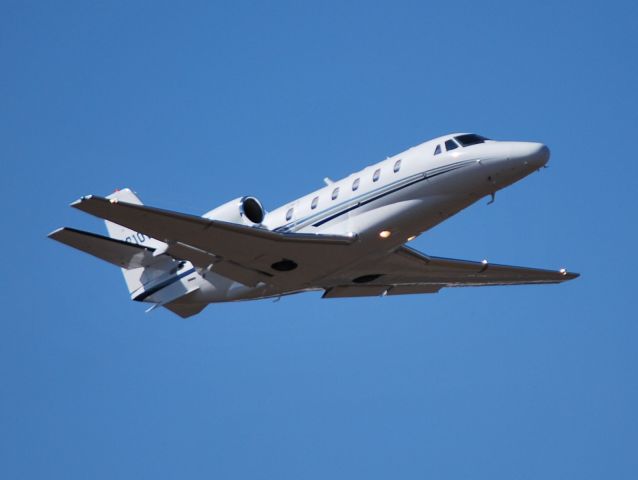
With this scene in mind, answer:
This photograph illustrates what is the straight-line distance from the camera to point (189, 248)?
65.6ft

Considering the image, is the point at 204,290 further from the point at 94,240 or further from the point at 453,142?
the point at 453,142

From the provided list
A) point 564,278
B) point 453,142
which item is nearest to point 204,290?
point 453,142

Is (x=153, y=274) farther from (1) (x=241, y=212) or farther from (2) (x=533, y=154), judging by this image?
(2) (x=533, y=154)

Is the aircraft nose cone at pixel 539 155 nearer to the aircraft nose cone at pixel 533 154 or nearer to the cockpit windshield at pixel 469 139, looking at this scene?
the aircraft nose cone at pixel 533 154

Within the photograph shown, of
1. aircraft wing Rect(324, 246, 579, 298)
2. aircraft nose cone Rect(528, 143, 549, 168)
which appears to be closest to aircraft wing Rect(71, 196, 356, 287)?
aircraft wing Rect(324, 246, 579, 298)

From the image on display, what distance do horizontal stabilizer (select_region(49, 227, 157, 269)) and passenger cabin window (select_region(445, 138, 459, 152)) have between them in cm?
626

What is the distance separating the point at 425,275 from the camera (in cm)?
2283

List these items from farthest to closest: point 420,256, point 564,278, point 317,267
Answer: point 564,278
point 420,256
point 317,267

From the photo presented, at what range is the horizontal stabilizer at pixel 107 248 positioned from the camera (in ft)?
66.7

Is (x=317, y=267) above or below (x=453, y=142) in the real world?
below

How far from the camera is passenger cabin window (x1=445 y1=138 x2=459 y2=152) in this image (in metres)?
19.8

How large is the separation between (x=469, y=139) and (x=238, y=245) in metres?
4.36

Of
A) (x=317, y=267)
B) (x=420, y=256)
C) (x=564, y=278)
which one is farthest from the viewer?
(x=564, y=278)

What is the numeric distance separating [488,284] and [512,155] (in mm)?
5443
